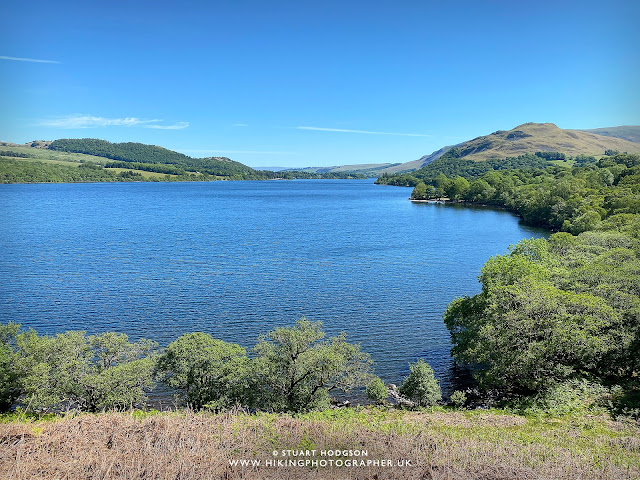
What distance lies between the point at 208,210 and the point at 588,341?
131 metres

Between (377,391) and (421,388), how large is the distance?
2.81 metres

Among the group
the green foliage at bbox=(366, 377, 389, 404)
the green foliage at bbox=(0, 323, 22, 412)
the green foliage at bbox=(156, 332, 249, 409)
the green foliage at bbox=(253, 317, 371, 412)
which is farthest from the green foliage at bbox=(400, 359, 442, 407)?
the green foliage at bbox=(0, 323, 22, 412)

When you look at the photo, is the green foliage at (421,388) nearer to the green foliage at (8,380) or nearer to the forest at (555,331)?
the forest at (555,331)

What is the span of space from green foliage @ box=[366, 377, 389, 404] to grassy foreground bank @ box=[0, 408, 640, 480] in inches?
361

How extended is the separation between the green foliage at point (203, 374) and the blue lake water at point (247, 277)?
37.9ft

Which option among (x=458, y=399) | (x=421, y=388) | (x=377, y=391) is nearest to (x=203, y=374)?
(x=377, y=391)

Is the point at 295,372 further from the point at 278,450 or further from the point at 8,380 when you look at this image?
the point at 8,380

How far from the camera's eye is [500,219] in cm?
12481

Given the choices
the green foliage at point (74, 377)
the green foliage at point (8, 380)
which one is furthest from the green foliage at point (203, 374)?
the green foliage at point (8, 380)

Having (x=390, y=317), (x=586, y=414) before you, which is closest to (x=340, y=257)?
(x=390, y=317)

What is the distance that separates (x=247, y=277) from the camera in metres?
55.9

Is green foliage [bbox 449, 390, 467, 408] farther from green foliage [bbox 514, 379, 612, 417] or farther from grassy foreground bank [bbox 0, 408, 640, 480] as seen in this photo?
grassy foreground bank [bbox 0, 408, 640, 480]

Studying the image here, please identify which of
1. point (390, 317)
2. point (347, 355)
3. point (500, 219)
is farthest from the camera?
point (500, 219)

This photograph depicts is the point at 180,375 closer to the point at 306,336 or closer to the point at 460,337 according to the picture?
the point at 306,336
